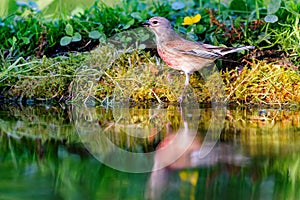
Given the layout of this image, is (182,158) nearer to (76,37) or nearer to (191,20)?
(191,20)

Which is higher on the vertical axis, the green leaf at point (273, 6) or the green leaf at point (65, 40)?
the green leaf at point (273, 6)

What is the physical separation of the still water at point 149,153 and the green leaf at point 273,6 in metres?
0.98

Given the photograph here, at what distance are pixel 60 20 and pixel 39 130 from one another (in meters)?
2.05

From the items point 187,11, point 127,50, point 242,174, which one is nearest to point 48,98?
point 127,50

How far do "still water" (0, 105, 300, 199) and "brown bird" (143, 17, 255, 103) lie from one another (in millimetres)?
300

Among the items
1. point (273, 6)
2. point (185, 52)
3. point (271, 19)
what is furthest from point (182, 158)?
point (273, 6)

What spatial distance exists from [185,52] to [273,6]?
3.23 ft

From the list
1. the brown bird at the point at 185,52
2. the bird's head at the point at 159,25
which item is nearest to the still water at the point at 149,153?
the brown bird at the point at 185,52

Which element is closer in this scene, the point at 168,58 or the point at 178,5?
the point at 168,58

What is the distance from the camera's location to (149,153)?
319 cm

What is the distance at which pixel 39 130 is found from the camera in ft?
12.5

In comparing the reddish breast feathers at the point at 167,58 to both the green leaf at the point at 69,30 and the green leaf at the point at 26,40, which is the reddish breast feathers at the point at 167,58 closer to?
the green leaf at the point at 69,30

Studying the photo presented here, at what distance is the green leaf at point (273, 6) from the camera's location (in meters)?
5.07

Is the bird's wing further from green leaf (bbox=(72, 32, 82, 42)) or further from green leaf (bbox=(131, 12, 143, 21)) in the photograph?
green leaf (bbox=(72, 32, 82, 42))
